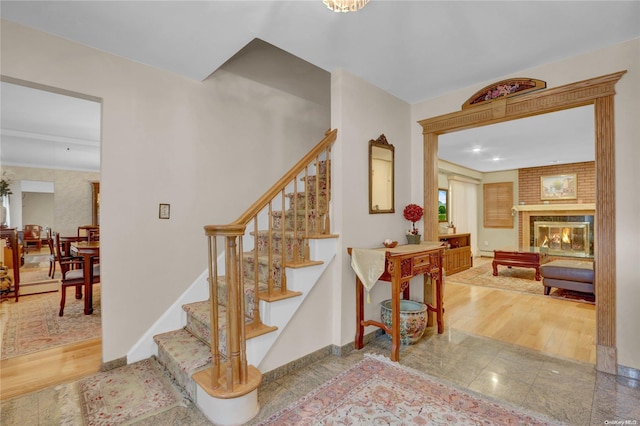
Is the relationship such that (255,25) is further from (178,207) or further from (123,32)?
(178,207)

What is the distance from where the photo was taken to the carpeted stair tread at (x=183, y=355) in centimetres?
201

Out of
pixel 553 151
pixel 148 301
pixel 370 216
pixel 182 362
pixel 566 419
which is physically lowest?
pixel 566 419

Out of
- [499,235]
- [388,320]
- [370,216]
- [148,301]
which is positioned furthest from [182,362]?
[499,235]

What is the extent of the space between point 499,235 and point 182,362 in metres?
9.18

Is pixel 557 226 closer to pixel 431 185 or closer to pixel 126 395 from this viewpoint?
pixel 431 185

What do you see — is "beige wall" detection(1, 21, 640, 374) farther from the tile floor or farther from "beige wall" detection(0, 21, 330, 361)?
the tile floor

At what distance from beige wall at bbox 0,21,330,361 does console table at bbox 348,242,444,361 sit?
4.93ft

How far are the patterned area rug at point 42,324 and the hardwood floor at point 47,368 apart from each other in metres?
0.18

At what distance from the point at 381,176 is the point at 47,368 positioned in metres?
3.35

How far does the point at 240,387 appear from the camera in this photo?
173 centimetres

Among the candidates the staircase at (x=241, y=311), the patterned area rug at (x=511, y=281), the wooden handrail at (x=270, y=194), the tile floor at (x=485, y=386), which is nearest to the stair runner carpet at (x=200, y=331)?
the staircase at (x=241, y=311)

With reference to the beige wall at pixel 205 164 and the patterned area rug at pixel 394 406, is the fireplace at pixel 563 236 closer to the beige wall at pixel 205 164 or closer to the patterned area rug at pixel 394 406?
the beige wall at pixel 205 164

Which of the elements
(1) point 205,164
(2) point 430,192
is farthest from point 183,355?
(2) point 430,192

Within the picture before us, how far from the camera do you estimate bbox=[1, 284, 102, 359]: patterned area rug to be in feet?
9.32
